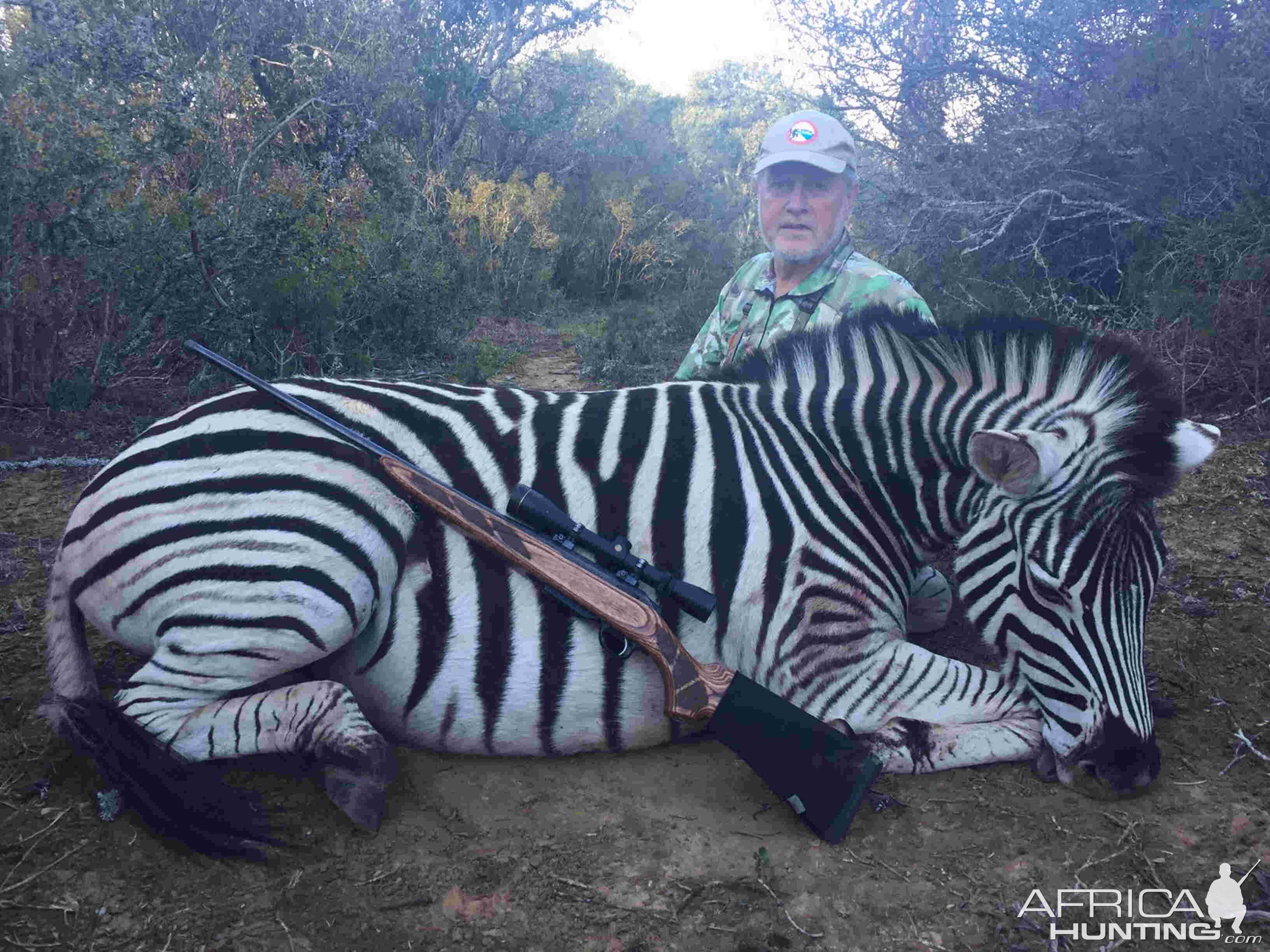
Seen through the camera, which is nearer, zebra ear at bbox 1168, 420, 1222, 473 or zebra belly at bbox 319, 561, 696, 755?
zebra ear at bbox 1168, 420, 1222, 473

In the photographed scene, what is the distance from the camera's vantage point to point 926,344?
9.87 feet

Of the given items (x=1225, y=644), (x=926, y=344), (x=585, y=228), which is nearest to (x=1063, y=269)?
(x=1225, y=644)

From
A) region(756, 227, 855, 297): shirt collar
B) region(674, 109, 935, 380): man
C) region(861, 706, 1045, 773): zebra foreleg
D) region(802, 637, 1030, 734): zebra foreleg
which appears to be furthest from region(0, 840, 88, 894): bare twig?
region(756, 227, 855, 297): shirt collar

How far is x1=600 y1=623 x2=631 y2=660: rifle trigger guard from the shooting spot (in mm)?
2604

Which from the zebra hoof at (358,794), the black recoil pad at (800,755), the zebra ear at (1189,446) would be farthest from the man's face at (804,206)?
the zebra hoof at (358,794)

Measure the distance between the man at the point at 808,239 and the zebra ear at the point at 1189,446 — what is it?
1.96 m

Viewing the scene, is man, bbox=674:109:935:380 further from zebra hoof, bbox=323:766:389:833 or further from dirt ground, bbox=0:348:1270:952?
zebra hoof, bbox=323:766:389:833

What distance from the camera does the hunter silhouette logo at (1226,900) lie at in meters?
2.10

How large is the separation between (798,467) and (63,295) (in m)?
5.57

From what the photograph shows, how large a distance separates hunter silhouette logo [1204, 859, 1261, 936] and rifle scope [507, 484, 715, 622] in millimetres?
1546

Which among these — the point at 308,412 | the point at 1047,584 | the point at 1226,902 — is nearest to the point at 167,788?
the point at 308,412

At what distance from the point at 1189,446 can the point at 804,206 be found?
9.17 ft

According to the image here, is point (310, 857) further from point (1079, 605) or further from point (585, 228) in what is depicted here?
point (585, 228)

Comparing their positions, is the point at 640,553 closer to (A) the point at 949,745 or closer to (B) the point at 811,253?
(A) the point at 949,745
